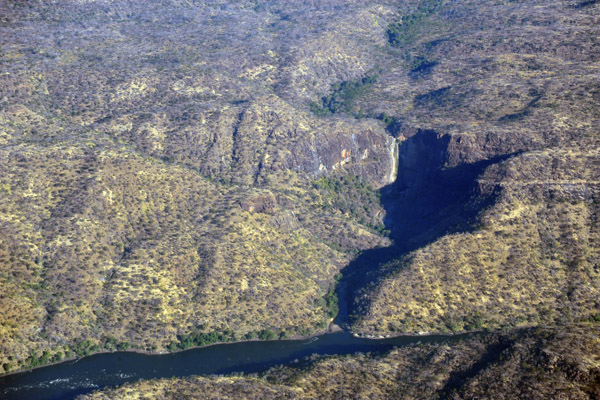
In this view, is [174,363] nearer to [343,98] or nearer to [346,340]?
[346,340]

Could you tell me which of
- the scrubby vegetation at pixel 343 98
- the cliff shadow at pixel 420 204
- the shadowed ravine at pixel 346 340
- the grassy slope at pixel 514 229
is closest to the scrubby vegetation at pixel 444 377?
the shadowed ravine at pixel 346 340

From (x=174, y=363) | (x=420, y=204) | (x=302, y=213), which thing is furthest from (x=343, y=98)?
(x=174, y=363)

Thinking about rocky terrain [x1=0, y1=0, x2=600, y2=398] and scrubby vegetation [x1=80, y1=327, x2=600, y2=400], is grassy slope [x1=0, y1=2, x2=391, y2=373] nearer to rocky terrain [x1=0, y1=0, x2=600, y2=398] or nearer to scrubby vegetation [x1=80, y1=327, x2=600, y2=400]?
rocky terrain [x1=0, y1=0, x2=600, y2=398]

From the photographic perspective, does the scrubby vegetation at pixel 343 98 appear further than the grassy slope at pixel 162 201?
Yes

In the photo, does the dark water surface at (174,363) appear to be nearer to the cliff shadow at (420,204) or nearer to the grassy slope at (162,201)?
the grassy slope at (162,201)

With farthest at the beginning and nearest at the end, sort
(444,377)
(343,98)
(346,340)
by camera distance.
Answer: (343,98) < (346,340) < (444,377)

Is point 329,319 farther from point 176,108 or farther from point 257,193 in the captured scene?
point 176,108

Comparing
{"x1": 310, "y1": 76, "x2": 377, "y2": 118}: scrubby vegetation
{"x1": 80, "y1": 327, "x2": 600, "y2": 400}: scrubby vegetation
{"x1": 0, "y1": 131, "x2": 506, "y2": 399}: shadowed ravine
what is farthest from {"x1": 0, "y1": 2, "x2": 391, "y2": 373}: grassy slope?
{"x1": 80, "y1": 327, "x2": 600, "y2": 400}: scrubby vegetation
